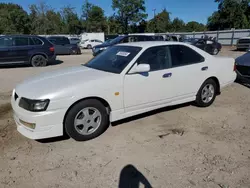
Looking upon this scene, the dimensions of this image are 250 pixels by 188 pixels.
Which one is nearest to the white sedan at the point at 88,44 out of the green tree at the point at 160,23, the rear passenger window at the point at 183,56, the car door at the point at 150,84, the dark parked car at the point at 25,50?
the dark parked car at the point at 25,50

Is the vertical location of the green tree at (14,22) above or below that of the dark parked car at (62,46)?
above

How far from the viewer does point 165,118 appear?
4480mm

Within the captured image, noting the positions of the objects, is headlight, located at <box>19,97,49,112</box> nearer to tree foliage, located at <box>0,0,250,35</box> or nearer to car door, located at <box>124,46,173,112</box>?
car door, located at <box>124,46,173,112</box>

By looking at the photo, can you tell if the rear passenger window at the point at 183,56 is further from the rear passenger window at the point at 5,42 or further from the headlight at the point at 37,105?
the rear passenger window at the point at 5,42

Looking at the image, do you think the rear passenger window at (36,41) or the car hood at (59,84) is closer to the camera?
the car hood at (59,84)

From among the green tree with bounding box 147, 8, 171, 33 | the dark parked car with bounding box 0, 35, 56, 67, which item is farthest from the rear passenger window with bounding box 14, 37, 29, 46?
the green tree with bounding box 147, 8, 171, 33

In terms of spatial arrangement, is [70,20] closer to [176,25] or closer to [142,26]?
[142,26]

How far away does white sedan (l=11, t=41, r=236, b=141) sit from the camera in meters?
3.23

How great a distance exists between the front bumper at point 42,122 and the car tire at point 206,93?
10.1 ft

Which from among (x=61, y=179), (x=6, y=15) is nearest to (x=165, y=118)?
(x=61, y=179)

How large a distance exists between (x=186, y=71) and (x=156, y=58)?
28.7 inches

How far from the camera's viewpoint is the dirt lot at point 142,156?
268 cm

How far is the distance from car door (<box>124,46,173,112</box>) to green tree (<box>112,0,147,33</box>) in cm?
6712

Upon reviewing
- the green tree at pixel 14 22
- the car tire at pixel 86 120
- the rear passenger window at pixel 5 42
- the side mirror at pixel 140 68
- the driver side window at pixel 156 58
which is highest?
the green tree at pixel 14 22
